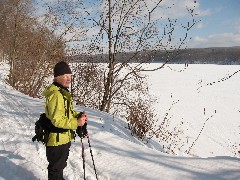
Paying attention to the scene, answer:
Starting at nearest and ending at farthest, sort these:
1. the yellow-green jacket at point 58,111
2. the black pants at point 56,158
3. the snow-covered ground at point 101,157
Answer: the yellow-green jacket at point 58,111 < the black pants at point 56,158 < the snow-covered ground at point 101,157

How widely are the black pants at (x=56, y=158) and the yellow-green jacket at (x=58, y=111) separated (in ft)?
0.32

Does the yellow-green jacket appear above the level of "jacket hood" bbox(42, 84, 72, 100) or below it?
below

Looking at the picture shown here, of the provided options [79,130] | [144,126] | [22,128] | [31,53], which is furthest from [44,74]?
[79,130]

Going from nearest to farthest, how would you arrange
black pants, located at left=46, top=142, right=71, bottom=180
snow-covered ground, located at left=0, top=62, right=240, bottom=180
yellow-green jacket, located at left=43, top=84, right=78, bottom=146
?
1. yellow-green jacket, located at left=43, top=84, right=78, bottom=146
2. black pants, located at left=46, top=142, right=71, bottom=180
3. snow-covered ground, located at left=0, top=62, right=240, bottom=180

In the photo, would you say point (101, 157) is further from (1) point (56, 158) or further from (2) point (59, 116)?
(2) point (59, 116)

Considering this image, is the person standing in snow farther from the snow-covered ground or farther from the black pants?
the snow-covered ground

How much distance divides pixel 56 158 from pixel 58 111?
0.73 meters

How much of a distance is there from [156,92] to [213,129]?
392 inches

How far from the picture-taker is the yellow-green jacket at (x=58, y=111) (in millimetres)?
3729

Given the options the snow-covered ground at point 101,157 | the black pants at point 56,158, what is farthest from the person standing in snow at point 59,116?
the snow-covered ground at point 101,157

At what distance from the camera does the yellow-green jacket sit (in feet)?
12.2

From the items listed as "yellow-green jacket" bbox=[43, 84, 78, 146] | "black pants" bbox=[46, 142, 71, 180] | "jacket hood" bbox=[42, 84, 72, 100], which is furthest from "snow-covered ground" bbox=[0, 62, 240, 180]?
"jacket hood" bbox=[42, 84, 72, 100]

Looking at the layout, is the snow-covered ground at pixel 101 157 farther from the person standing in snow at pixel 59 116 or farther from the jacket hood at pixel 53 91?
the jacket hood at pixel 53 91

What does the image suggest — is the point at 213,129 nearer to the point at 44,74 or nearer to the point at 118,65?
the point at 118,65
